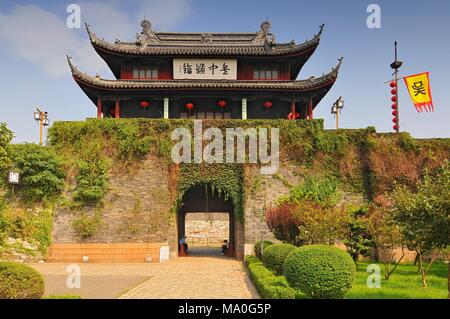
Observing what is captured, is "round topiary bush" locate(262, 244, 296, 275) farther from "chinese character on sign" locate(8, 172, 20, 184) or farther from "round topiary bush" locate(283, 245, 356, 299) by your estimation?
"chinese character on sign" locate(8, 172, 20, 184)

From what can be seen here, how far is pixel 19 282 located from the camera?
860 cm

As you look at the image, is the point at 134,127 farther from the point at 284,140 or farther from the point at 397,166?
the point at 397,166

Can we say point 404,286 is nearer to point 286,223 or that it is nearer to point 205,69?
point 286,223

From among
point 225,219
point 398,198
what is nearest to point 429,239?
point 398,198

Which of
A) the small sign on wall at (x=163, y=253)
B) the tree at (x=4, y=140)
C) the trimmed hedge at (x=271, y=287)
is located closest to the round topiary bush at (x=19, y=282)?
the tree at (x=4, y=140)

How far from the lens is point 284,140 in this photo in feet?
68.9

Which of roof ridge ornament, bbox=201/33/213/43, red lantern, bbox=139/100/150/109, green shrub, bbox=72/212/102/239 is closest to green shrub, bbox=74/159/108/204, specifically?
green shrub, bbox=72/212/102/239

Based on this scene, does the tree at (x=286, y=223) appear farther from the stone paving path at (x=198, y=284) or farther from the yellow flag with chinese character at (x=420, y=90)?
the yellow flag with chinese character at (x=420, y=90)

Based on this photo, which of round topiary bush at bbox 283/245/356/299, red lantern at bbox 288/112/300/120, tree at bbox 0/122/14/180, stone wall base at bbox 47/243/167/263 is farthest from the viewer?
red lantern at bbox 288/112/300/120

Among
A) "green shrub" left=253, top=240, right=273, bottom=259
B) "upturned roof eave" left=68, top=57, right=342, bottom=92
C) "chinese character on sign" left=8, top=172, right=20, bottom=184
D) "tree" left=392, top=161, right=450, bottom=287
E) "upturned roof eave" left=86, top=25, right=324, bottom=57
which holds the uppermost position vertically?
"upturned roof eave" left=86, top=25, right=324, bottom=57

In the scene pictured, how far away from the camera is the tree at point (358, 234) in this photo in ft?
53.1

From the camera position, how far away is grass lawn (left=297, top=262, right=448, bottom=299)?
1070cm

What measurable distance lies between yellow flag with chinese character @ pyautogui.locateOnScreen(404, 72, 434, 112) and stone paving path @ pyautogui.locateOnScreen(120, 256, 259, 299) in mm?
12020

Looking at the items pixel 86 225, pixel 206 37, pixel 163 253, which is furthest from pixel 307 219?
pixel 206 37
